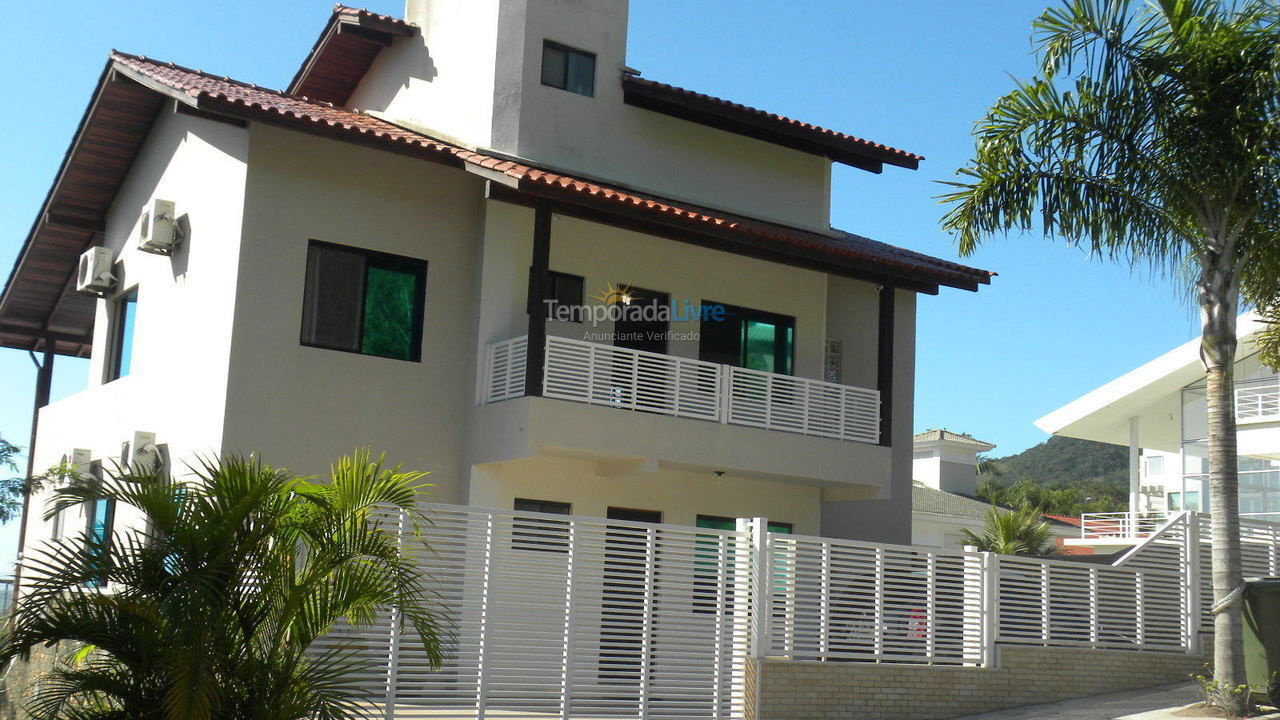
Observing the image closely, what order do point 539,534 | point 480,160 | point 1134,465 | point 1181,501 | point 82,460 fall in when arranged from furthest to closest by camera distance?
point 1134,465 < point 1181,501 < point 82,460 < point 480,160 < point 539,534

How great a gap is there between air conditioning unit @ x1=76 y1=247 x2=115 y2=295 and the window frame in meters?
7.12

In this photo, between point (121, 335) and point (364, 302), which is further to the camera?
point (121, 335)

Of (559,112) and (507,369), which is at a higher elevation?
(559,112)

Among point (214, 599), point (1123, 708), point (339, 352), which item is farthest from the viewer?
point (339, 352)

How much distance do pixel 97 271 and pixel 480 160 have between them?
281 inches

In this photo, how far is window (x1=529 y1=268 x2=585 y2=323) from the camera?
16625 mm

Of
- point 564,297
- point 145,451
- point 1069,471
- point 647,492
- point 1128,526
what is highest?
point 1069,471

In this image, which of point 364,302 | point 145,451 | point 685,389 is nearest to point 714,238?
point 685,389

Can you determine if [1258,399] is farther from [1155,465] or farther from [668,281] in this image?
[668,281]

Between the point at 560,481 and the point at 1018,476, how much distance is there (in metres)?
89.3

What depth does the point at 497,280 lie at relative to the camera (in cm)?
1612

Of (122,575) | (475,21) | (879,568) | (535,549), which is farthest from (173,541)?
(475,21)

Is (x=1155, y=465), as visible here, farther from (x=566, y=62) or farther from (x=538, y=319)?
(x=538, y=319)

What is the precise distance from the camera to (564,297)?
16.8 meters
